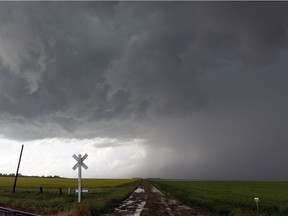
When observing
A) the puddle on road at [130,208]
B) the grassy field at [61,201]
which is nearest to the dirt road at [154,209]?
the puddle on road at [130,208]

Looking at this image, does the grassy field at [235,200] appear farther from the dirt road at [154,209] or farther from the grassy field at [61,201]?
the grassy field at [61,201]

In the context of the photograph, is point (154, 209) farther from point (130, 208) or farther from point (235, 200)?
point (235, 200)

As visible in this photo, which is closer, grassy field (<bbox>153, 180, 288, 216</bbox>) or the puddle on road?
the puddle on road

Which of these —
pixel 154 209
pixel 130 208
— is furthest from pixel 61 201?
pixel 154 209

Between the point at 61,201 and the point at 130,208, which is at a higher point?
the point at 61,201

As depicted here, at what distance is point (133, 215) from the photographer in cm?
2228

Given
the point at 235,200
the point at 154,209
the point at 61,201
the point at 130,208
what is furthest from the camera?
the point at 235,200

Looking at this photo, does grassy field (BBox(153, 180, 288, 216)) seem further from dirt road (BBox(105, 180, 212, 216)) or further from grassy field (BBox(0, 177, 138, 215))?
grassy field (BBox(0, 177, 138, 215))

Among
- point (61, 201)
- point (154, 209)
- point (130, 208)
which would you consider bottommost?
point (154, 209)

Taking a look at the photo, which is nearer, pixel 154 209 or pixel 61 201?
pixel 154 209

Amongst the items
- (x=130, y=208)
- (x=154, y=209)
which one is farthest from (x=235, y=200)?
(x=130, y=208)

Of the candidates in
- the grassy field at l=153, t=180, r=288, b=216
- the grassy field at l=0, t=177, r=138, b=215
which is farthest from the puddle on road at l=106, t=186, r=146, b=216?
the grassy field at l=153, t=180, r=288, b=216

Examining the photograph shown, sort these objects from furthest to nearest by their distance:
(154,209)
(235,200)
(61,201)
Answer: (235,200), (61,201), (154,209)

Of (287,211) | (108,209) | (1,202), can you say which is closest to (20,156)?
(1,202)
